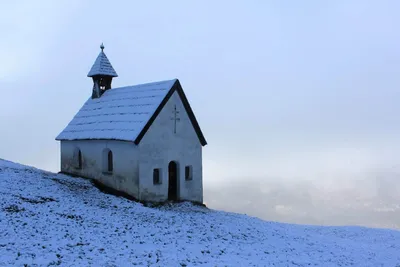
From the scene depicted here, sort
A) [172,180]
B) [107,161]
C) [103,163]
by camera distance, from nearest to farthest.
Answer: [172,180]
[103,163]
[107,161]

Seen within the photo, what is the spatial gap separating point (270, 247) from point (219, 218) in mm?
5493

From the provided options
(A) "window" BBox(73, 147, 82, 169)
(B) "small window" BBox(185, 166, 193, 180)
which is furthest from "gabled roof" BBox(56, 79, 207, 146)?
(B) "small window" BBox(185, 166, 193, 180)

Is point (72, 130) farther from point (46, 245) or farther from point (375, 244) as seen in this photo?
point (375, 244)

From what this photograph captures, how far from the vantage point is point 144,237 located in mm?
17875

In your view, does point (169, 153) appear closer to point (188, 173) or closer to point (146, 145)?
point (146, 145)

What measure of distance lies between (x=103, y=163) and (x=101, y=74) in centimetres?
923

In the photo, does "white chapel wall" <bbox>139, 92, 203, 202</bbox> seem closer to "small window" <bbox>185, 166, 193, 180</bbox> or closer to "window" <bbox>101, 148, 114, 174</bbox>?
"small window" <bbox>185, 166, 193, 180</bbox>

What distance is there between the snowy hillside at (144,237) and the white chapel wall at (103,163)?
1561 mm

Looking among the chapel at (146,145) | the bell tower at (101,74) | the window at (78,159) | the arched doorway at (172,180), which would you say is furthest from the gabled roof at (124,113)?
the arched doorway at (172,180)

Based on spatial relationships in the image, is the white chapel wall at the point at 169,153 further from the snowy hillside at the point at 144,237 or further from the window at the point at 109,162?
the window at the point at 109,162

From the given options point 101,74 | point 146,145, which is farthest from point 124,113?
point 101,74

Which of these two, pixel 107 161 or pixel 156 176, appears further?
pixel 107 161

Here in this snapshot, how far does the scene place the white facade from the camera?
25859mm

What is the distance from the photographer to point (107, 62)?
3509 cm
